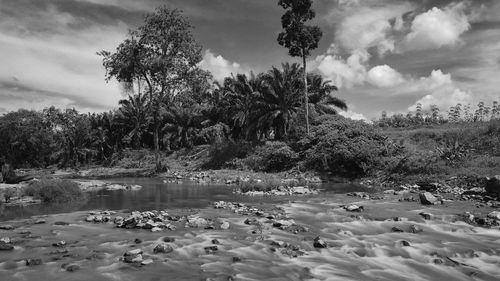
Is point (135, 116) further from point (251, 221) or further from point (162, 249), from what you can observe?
point (162, 249)

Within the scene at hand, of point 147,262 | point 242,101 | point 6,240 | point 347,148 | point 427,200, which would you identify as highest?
point 242,101

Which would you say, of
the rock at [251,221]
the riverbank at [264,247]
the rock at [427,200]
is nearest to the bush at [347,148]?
the rock at [427,200]

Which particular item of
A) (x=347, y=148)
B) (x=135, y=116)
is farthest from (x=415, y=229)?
(x=135, y=116)

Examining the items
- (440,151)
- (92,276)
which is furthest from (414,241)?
(440,151)

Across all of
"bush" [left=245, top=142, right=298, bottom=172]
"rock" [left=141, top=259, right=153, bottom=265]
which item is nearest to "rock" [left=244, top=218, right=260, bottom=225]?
"rock" [left=141, top=259, right=153, bottom=265]

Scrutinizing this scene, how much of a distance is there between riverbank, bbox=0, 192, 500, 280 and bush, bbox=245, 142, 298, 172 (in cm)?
2094

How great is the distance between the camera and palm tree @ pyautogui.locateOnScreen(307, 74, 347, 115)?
4568cm

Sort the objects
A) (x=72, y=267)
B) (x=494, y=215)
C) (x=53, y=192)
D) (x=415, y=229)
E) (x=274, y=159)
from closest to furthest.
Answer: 1. (x=72, y=267)
2. (x=415, y=229)
3. (x=494, y=215)
4. (x=53, y=192)
5. (x=274, y=159)

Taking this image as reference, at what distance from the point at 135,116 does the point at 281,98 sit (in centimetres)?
3048

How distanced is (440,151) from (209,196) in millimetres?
16325

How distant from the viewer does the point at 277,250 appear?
32.2 feet

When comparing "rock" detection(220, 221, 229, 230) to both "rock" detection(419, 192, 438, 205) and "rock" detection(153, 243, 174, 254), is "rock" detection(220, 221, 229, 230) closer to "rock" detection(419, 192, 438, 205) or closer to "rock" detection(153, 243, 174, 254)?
"rock" detection(153, 243, 174, 254)

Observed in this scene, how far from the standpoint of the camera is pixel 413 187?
75.1ft

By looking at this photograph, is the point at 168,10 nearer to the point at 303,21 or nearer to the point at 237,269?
the point at 303,21
